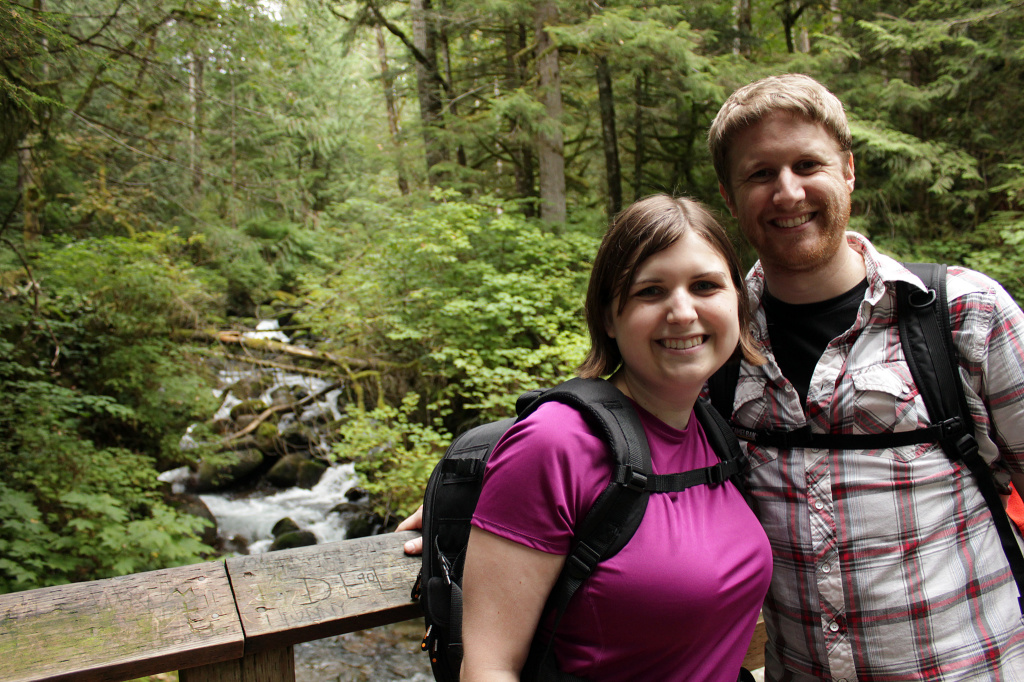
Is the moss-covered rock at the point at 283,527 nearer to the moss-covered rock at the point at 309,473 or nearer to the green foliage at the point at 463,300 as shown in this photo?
the moss-covered rock at the point at 309,473

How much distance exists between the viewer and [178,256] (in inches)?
428

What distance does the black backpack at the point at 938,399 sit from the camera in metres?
1.46

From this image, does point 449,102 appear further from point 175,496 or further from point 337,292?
point 175,496

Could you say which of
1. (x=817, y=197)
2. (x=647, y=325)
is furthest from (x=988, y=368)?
(x=647, y=325)

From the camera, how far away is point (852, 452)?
1.51m

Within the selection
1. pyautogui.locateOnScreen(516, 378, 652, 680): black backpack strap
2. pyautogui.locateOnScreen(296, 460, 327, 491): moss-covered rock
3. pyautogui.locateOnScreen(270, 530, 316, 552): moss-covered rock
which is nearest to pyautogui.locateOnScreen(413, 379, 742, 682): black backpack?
pyautogui.locateOnScreen(516, 378, 652, 680): black backpack strap

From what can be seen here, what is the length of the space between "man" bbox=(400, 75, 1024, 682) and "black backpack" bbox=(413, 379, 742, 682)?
231 millimetres

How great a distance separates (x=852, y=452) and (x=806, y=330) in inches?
13.8

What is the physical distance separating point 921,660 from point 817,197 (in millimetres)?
1144

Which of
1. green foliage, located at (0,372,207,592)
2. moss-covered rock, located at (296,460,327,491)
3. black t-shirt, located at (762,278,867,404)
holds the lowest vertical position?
moss-covered rock, located at (296,460,327,491)

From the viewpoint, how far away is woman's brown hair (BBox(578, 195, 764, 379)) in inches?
54.2

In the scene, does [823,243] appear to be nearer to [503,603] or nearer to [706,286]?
[706,286]

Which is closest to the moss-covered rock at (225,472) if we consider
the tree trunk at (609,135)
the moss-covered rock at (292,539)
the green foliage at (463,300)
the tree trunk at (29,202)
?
the moss-covered rock at (292,539)

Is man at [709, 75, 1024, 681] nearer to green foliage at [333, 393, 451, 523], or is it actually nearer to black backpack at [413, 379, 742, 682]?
black backpack at [413, 379, 742, 682]
